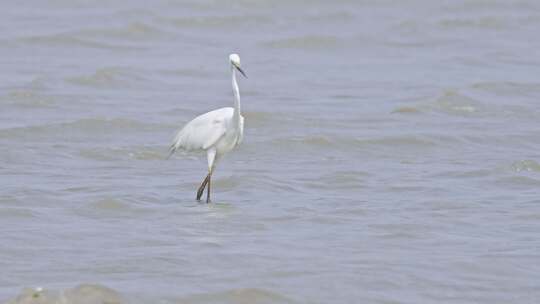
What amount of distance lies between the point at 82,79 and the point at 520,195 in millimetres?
7972

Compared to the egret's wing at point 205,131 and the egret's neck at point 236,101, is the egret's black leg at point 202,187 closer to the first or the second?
the egret's wing at point 205,131

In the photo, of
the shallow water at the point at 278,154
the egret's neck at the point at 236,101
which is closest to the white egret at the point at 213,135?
the egret's neck at the point at 236,101

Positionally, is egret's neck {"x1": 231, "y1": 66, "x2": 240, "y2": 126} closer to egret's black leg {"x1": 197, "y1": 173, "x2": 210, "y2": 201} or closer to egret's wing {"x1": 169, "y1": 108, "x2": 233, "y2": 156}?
egret's wing {"x1": 169, "y1": 108, "x2": 233, "y2": 156}

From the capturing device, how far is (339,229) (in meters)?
9.81

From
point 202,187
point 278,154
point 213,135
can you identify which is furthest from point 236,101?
point 278,154

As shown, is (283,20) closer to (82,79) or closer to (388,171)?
(82,79)

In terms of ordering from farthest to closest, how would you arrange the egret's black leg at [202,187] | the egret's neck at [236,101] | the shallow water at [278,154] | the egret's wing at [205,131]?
the egret's wing at [205,131]
the egret's black leg at [202,187]
the egret's neck at [236,101]
the shallow water at [278,154]

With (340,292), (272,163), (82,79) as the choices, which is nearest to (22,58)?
(82,79)

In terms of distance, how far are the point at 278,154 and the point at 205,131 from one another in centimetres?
227

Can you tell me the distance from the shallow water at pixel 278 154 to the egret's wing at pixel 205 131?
0.45 m

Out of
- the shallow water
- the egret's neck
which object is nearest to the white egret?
the egret's neck

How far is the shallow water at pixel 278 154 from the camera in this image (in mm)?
8359

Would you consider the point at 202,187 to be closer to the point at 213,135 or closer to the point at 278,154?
the point at 213,135

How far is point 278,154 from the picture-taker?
537 inches
